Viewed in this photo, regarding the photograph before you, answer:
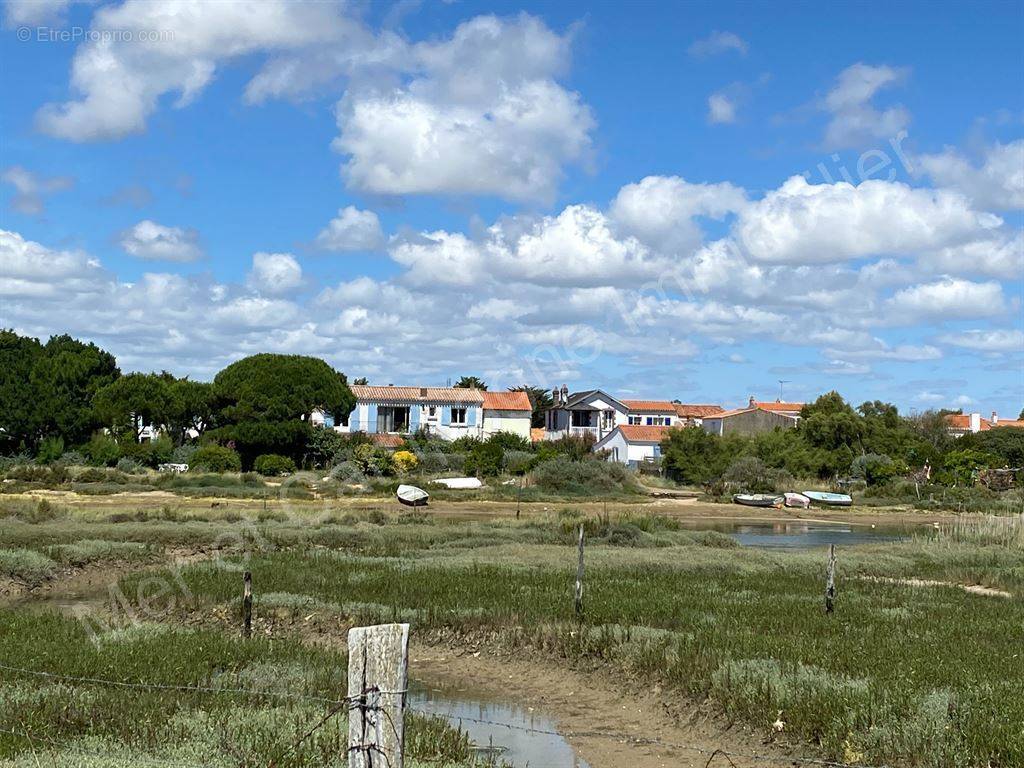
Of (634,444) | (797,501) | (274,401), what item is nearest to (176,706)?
(797,501)

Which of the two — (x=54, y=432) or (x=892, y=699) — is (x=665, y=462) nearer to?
(x=54, y=432)

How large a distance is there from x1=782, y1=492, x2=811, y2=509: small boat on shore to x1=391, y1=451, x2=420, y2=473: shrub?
2349cm

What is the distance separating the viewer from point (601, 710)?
1445cm

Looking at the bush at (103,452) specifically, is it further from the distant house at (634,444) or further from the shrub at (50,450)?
the distant house at (634,444)

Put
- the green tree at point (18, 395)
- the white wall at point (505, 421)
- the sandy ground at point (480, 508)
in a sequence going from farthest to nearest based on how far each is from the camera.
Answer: the white wall at point (505, 421) < the green tree at point (18, 395) < the sandy ground at point (480, 508)

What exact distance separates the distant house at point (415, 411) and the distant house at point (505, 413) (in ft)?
4.63

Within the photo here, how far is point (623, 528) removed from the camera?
35.7 meters

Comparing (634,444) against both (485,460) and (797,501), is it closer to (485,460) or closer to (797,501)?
(485,460)

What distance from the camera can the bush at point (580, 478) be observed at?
208 ft

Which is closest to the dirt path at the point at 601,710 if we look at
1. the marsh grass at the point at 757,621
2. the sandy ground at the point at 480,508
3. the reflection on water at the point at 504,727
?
the reflection on water at the point at 504,727

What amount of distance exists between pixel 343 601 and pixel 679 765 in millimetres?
9287

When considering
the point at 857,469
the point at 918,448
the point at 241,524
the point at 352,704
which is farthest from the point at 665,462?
the point at 352,704

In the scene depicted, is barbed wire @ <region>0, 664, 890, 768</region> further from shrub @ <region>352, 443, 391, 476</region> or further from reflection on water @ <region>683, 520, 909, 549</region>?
shrub @ <region>352, 443, 391, 476</region>

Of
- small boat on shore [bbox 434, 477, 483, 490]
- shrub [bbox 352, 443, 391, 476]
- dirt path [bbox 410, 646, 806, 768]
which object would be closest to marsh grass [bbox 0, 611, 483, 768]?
dirt path [bbox 410, 646, 806, 768]
